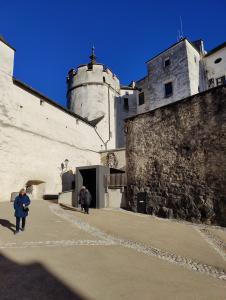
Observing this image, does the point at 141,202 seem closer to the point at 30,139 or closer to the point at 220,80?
the point at 30,139

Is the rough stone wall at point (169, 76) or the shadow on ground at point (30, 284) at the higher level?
the rough stone wall at point (169, 76)

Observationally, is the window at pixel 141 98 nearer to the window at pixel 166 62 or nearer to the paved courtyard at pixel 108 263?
the window at pixel 166 62

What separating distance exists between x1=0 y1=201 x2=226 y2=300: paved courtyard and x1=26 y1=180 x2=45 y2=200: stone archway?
36.6ft

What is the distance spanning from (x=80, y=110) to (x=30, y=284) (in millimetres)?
31726

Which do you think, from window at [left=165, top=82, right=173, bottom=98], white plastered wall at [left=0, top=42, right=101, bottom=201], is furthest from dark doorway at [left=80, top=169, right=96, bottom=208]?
window at [left=165, top=82, right=173, bottom=98]

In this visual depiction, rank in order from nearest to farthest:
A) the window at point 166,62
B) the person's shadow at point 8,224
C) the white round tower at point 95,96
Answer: the person's shadow at point 8,224 → the window at point 166,62 → the white round tower at point 95,96

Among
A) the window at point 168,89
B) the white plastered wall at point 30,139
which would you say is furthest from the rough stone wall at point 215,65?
the white plastered wall at point 30,139

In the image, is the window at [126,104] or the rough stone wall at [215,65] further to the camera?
the window at [126,104]

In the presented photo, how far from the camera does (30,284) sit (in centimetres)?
434

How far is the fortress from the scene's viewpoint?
773 inches

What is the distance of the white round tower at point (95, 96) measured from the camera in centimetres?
3393

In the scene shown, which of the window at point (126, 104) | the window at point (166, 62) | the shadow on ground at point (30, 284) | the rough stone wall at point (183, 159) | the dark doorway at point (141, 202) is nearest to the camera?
the shadow on ground at point (30, 284)

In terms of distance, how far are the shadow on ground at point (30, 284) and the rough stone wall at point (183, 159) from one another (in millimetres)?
9898

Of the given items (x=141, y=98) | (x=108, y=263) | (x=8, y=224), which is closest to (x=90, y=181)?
(x=8, y=224)
